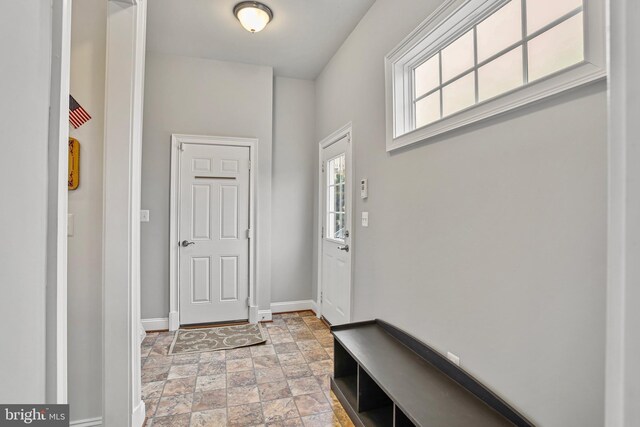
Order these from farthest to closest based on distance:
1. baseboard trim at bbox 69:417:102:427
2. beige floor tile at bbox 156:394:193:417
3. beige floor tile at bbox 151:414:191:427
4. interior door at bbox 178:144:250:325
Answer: interior door at bbox 178:144:250:325
beige floor tile at bbox 156:394:193:417
beige floor tile at bbox 151:414:191:427
baseboard trim at bbox 69:417:102:427

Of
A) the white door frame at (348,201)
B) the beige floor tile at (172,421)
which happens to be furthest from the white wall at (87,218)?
the white door frame at (348,201)

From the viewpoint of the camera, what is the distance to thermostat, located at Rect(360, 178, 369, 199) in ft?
8.55

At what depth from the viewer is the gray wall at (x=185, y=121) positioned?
133 inches

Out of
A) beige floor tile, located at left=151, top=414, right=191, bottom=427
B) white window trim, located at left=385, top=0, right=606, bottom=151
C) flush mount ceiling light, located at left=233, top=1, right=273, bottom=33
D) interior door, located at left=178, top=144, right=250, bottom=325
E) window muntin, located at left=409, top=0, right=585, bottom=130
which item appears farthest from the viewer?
interior door, located at left=178, top=144, right=250, bottom=325

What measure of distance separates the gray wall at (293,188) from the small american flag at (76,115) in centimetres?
236

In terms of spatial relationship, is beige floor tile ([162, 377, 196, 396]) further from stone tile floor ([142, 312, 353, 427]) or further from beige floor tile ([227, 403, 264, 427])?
beige floor tile ([227, 403, 264, 427])

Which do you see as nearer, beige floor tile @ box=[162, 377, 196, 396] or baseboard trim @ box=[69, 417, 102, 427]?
baseboard trim @ box=[69, 417, 102, 427]

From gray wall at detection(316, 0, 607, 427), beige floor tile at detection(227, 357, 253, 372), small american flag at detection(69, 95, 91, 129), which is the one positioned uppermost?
small american flag at detection(69, 95, 91, 129)

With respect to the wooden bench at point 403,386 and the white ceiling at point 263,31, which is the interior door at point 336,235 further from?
the white ceiling at point 263,31

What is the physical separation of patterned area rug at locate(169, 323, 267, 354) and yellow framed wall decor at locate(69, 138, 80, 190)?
1859mm

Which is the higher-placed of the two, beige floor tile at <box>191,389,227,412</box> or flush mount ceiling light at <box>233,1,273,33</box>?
flush mount ceiling light at <box>233,1,273,33</box>

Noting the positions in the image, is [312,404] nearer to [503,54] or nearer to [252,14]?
[503,54]

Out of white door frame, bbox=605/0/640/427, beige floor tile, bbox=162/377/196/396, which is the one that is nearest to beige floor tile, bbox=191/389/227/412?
beige floor tile, bbox=162/377/196/396

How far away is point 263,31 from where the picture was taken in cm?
300
